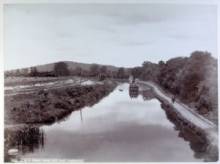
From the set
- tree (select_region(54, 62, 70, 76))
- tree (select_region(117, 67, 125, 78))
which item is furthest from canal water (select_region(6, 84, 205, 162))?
tree (select_region(54, 62, 70, 76))

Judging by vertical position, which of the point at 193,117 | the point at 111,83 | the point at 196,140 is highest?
the point at 111,83

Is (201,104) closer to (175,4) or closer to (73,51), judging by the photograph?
(175,4)

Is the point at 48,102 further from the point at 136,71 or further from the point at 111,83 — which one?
the point at 136,71

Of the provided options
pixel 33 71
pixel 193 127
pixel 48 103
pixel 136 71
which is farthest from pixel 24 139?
pixel 193 127

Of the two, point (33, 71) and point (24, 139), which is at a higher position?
point (33, 71)

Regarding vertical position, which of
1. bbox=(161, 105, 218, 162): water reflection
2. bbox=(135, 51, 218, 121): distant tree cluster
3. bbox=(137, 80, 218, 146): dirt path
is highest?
bbox=(135, 51, 218, 121): distant tree cluster

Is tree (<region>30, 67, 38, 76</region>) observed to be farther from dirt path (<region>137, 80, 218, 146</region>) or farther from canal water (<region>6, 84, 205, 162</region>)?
dirt path (<region>137, 80, 218, 146</region>)

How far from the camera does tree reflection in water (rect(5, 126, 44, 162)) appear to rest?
2307 mm

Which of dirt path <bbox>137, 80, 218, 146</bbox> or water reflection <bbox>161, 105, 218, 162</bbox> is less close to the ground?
dirt path <bbox>137, 80, 218, 146</bbox>

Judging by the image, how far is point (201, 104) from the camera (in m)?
2.31

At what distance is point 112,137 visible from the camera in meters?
2.31

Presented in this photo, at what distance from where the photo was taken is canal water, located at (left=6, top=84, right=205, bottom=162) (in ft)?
7.56

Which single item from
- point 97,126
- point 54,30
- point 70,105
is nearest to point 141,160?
point 97,126

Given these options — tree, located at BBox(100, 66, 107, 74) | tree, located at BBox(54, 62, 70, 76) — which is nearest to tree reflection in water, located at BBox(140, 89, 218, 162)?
tree, located at BBox(100, 66, 107, 74)
